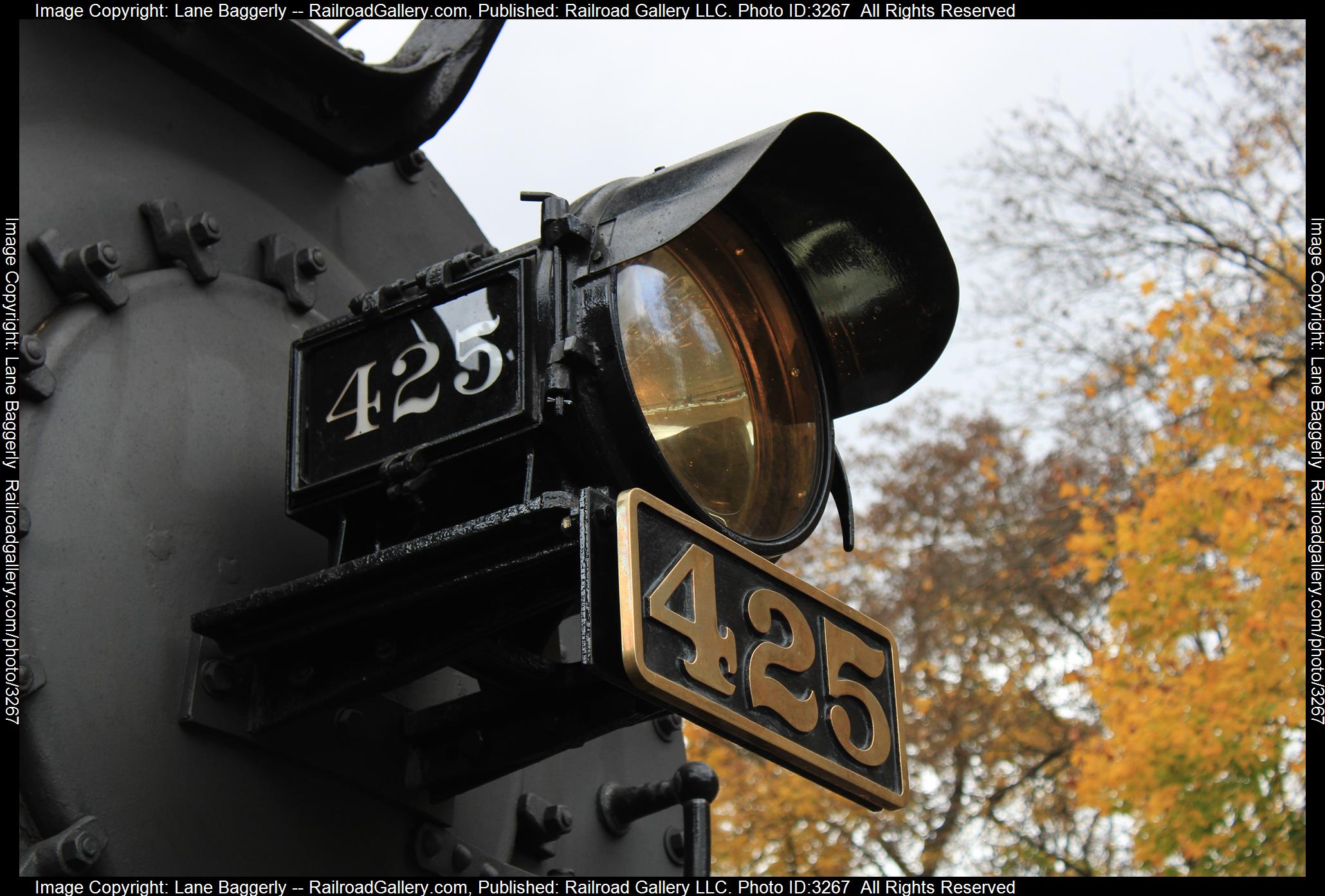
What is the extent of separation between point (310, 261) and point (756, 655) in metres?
0.95

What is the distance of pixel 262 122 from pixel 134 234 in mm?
368

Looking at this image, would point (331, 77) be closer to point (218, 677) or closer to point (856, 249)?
point (856, 249)

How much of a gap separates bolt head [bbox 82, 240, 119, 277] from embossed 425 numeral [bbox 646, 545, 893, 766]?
2.59 feet

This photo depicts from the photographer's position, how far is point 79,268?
1843 mm

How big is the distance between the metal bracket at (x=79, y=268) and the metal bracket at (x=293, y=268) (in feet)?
1.03

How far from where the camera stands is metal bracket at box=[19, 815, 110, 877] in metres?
1.59

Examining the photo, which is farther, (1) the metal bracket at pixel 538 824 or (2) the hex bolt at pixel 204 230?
(1) the metal bracket at pixel 538 824

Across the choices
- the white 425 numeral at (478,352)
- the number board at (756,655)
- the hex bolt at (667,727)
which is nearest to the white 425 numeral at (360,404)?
the white 425 numeral at (478,352)

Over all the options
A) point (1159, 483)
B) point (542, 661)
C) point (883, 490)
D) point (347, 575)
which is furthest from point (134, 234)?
point (883, 490)

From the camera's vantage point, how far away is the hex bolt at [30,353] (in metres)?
1.75

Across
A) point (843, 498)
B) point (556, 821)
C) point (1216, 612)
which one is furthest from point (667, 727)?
point (1216, 612)

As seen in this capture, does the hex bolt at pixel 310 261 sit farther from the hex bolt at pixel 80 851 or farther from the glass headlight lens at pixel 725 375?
the hex bolt at pixel 80 851
